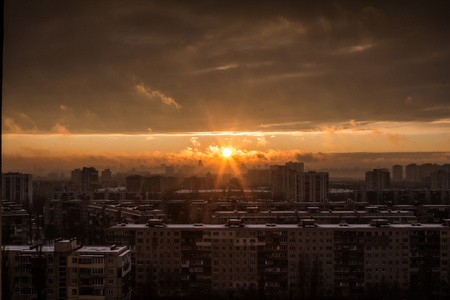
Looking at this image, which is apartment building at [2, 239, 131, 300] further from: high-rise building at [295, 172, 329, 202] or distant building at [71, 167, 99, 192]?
high-rise building at [295, 172, 329, 202]

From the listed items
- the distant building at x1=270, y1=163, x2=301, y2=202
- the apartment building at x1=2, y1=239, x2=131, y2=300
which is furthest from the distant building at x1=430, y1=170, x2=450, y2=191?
the apartment building at x1=2, y1=239, x2=131, y2=300

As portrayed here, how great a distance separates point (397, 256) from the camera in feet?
16.1

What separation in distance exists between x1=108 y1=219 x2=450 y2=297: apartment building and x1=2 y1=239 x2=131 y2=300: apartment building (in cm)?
101

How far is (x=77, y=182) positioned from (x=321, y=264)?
8156 millimetres

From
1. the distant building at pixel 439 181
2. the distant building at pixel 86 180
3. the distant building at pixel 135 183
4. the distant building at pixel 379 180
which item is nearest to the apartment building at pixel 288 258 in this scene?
the distant building at pixel 86 180

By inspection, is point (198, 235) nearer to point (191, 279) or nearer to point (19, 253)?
point (191, 279)

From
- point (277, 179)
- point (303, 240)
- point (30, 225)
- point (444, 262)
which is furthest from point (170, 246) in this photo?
point (277, 179)

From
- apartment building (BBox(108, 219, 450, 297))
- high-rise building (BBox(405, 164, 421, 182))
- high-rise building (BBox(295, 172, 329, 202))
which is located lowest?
apartment building (BBox(108, 219, 450, 297))

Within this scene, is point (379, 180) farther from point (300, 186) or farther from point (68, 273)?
point (68, 273)

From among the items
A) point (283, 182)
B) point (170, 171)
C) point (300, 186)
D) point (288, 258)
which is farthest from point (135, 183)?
point (288, 258)

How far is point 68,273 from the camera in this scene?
3656 millimetres

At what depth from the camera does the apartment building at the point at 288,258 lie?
4691 mm

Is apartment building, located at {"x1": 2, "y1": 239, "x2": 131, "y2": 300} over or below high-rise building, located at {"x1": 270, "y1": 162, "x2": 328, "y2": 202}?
below

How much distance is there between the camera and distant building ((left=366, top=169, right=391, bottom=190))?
12.2 meters
